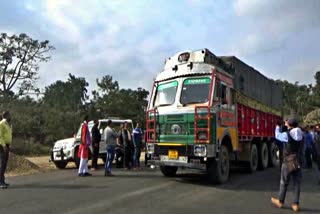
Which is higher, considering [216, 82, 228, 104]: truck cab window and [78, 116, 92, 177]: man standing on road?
[216, 82, 228, 104]: truck cab window

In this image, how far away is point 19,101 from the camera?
155ft

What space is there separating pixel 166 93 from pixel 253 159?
5.20 metres

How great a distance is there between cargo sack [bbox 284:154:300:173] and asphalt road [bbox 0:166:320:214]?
809mm

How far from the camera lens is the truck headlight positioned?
10.9 metres

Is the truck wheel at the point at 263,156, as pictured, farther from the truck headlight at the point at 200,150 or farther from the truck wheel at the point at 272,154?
the truck headlight at the point at 200,150

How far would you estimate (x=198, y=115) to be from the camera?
1120 cm

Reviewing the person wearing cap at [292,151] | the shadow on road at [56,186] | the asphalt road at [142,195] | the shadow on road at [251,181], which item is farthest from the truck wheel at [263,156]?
the person wearing cap at [292,151]

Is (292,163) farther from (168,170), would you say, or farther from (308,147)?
(308,147)

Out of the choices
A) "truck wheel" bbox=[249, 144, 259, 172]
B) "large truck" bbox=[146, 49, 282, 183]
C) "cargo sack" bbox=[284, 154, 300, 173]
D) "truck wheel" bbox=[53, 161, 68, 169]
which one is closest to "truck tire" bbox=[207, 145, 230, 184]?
"large truck" bbox=[146, 49, 282, 183]

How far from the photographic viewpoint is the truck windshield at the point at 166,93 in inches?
481

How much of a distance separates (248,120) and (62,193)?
25.3 ft

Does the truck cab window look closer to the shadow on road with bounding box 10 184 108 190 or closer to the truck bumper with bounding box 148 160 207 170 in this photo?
the truck bumper with bounding box 148 160 207 170

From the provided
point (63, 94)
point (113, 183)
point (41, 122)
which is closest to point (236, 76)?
point (113, 183)

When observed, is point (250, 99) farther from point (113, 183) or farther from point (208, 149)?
point (113, 183)
